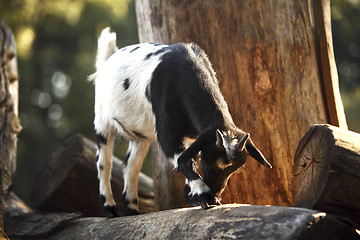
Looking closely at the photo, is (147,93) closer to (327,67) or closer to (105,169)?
(105,169)

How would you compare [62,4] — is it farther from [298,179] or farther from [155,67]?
[298,179]

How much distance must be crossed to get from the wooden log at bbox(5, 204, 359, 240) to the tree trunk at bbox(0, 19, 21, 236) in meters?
0.87

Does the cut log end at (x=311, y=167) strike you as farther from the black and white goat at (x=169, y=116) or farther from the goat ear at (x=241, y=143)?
the goat ear at (x=241, y=143)

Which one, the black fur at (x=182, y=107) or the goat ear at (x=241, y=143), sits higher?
the black fur at (x=182, y=107)

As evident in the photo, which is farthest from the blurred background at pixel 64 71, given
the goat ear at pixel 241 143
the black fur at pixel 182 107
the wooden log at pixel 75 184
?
the goat ear at pixel 241 143

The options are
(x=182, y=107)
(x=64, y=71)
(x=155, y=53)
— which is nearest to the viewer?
(x=182, y=107)

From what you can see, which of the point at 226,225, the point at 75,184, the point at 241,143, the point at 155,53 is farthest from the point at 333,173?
the point at 75,184

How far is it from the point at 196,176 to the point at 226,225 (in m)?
0.62

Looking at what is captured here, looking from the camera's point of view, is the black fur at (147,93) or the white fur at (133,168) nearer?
the black fur at (147,93)

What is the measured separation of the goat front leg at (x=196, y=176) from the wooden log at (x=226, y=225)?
0.36 feet

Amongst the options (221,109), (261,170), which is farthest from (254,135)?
(221,109)

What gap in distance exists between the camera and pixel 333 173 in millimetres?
2586

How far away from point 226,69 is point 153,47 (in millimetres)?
642

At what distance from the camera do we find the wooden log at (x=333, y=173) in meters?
2.59
